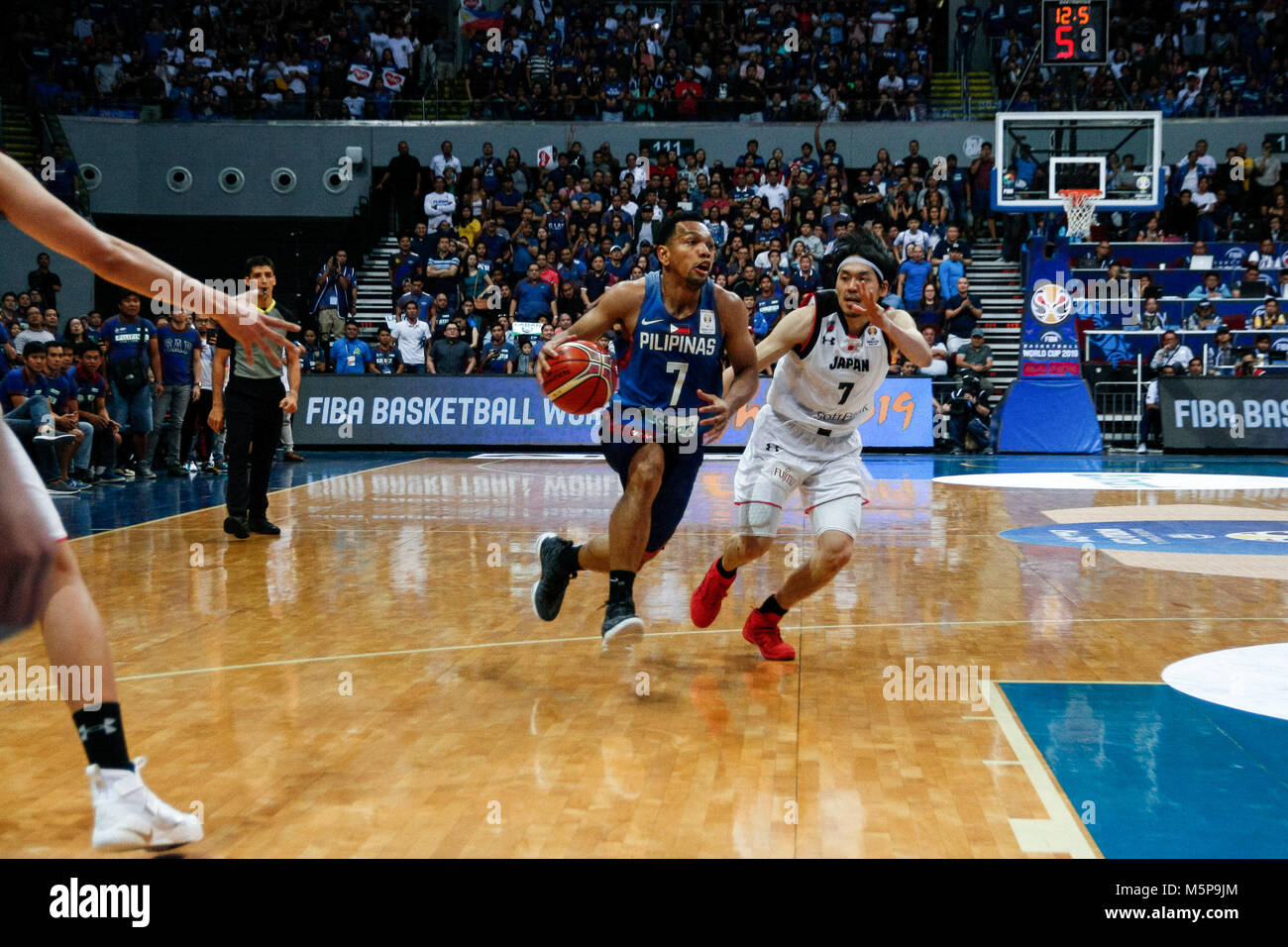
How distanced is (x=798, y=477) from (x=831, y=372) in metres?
0.51

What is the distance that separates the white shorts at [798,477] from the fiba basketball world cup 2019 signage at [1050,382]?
12884 millimetres

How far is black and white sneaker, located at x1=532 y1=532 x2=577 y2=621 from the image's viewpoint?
19.3ft

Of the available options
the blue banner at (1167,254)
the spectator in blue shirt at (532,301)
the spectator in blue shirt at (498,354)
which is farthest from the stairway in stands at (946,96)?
the spectator in blue shirt at (498,354)

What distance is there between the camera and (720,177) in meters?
23.9

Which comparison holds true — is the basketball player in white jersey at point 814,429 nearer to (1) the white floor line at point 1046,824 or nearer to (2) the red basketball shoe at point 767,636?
(2) the red basketball shoe at point 767,636

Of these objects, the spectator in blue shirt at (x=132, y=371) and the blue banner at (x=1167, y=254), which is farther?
the blue banner at (x=1167, y=254)

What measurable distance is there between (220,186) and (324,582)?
20.1m

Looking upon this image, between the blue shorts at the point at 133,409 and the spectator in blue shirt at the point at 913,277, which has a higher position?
the spectator in blue shirt at the point at 913,277

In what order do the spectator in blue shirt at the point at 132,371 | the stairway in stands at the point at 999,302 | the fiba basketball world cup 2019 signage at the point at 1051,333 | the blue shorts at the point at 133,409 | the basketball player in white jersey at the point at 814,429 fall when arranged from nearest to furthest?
the basketball player in white jersey at the point at 814,429 → the spectator in blue shirt at the point at 132,371 → the blue shorts at the point at 133,409 → the fiba basketball world cup 2019 signage at the point at 1051,333 → the stairway in stands at the point at 999,302

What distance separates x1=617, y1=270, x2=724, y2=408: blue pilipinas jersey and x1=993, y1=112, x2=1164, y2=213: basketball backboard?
14326 millimetres

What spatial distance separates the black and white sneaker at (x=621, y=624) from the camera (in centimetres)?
531

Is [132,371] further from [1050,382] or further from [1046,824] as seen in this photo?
[1046,824]

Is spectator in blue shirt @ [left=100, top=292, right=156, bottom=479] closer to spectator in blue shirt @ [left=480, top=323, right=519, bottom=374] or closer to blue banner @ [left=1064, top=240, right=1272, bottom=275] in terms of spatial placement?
spectator in blue shirt @ [left=480, top=323, right=519, bottom=374]
